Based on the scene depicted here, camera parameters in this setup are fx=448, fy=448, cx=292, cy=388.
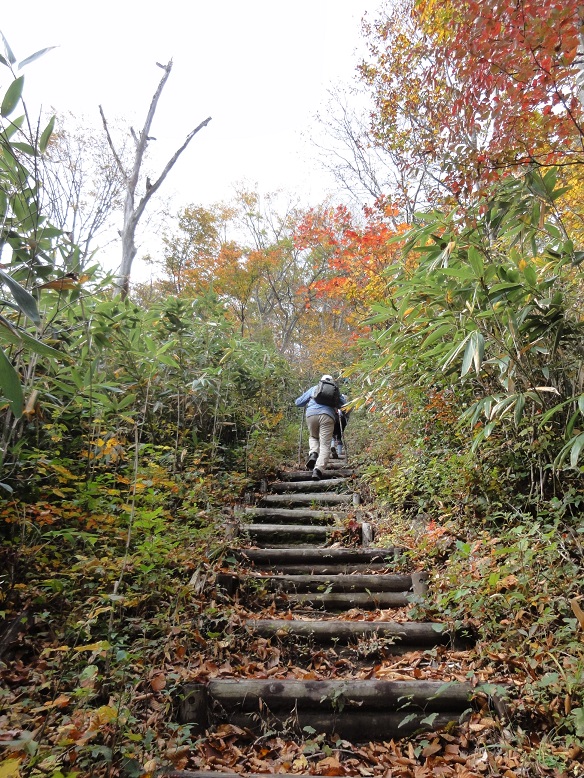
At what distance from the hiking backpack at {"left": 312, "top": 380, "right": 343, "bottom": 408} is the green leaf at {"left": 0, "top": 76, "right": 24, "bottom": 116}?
552 centimetres

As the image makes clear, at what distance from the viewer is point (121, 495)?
365cm

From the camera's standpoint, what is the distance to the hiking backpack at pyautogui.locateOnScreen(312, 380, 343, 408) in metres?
7.11

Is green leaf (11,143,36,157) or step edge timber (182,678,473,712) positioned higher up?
green leaf (11,143,36,157)

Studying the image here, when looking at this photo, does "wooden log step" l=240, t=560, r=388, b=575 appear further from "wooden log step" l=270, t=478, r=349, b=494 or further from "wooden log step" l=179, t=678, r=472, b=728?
"wooden log step" l=270, t=478, r=349, b=494

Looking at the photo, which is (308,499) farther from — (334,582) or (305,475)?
(334,582)

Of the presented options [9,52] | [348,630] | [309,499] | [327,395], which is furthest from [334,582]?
[9,52]

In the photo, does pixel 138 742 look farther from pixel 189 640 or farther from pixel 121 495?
pixel 121 495

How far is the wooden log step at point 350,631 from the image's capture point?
3078 mm

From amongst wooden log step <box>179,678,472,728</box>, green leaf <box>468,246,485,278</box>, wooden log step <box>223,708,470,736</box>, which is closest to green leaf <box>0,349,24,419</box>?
wooden log step <box>179,678,472,728</box>

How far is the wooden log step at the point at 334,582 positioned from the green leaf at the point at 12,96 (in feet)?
11.3

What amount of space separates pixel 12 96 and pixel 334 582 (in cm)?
387

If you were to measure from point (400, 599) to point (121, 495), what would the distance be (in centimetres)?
241

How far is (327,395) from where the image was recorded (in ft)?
23.3

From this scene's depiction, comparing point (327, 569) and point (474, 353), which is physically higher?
point (474, 353)
